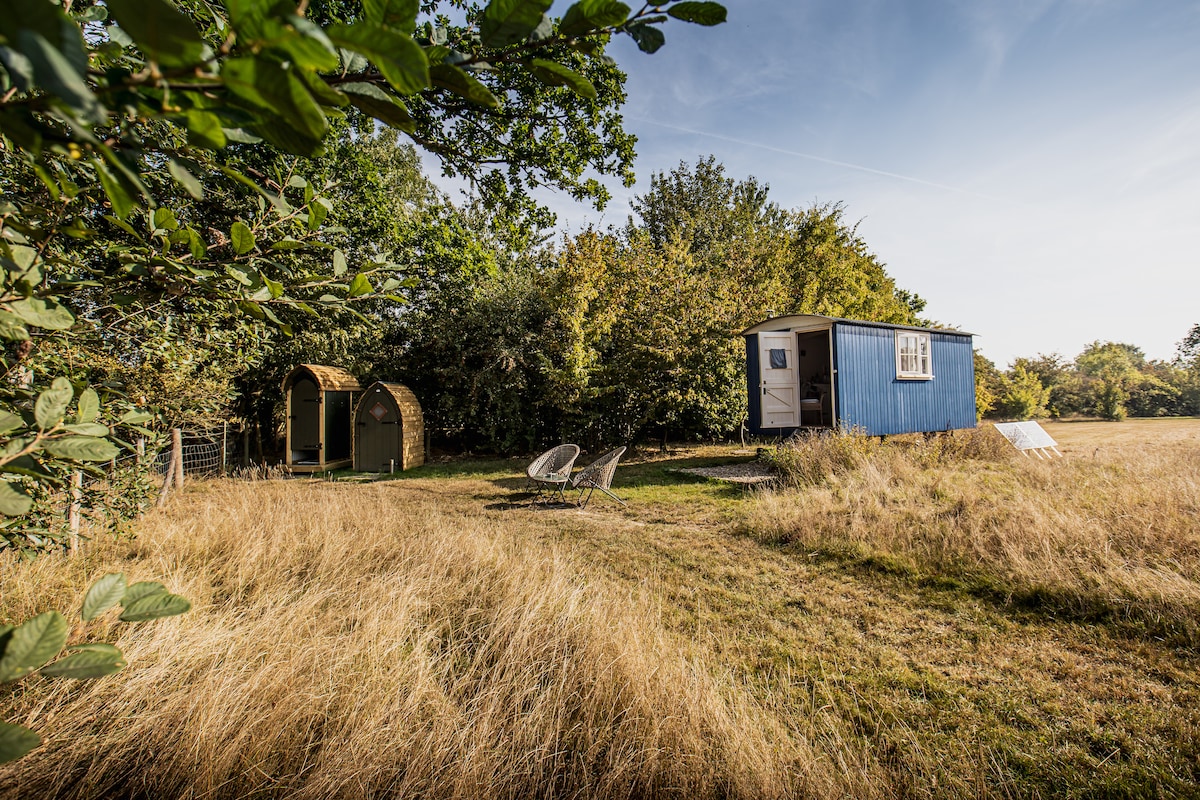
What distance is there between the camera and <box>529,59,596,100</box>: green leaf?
88 centimetres

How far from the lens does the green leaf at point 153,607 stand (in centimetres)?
78

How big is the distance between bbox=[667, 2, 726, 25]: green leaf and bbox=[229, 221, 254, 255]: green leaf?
899 millimetres

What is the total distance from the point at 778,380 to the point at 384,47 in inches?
439

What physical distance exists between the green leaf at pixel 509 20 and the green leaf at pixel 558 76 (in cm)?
12

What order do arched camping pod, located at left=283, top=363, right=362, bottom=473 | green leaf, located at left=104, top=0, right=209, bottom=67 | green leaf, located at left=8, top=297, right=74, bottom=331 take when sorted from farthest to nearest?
1. arched camping pod, located at left=283, top=363, right=362, bottom=473
2. green leaf, located at left=8, top=297, right=74, bottom=331
3. green leaf, located at left=104, top=0, right=209, bottom=67

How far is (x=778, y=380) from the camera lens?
35.9 feet

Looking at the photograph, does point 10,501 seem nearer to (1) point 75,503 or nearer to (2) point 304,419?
(1) point 75,503

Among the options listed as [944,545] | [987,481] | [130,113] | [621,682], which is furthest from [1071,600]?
[130,113]

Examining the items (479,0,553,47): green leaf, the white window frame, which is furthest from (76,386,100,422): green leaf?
the white window frame

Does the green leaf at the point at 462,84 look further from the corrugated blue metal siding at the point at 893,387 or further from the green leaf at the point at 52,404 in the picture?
the corrugated blue metal siding at the point at 893,387

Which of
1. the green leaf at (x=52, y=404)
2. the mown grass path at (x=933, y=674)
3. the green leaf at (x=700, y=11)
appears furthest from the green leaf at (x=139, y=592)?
the mown grass path at (x=933, y=674)

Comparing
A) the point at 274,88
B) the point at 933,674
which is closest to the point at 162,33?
the point at 274,88

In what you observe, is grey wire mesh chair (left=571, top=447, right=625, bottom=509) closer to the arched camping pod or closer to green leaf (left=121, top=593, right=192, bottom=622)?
green leaf (left=121, top=593, right=192, bottom=622)

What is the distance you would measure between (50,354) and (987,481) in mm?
9573
